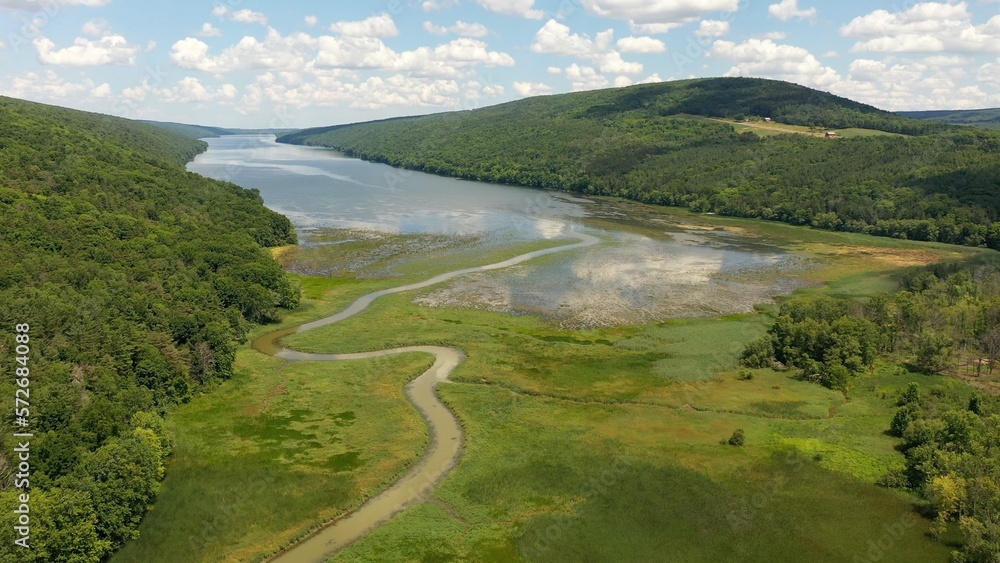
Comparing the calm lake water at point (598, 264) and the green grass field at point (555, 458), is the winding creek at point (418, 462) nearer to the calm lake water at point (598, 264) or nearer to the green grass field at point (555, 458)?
the green grass field at point (555, 458)

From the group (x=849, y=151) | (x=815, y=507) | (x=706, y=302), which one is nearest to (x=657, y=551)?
(x=815, y=507)

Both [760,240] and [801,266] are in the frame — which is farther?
[760,240]

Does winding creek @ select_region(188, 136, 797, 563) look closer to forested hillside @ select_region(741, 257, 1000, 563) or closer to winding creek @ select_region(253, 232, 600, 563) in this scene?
winding creek @ select_region(253, 232, 600, 563)

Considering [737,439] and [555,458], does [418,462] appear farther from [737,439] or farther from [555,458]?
[737,439]

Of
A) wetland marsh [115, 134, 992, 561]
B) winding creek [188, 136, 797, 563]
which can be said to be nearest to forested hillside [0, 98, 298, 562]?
wetland marsh [115, 134, 992, 561]

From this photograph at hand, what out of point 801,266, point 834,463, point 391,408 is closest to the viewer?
point 834,463

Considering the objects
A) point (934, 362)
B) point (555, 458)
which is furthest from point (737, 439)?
point (934, 362)

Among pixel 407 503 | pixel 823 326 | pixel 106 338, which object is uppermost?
pixel 823 326

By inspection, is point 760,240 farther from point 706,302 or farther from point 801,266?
point 706,302
